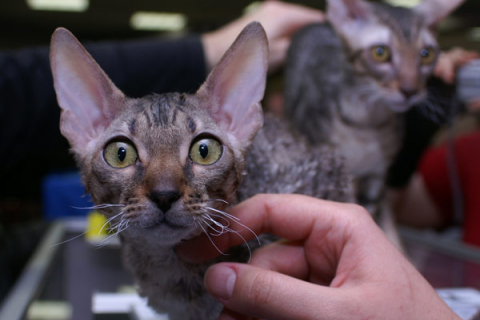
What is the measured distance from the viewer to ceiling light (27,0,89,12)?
72 cm

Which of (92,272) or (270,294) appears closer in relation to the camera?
(270,294)

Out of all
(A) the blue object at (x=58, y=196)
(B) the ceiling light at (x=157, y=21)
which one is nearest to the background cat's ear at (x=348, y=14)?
(B) the ceiling light at (x=157, y=21)

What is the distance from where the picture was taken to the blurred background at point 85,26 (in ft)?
2.21

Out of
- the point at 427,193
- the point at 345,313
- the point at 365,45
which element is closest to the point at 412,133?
the point at 365,45

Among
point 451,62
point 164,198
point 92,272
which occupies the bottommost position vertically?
point 92,272

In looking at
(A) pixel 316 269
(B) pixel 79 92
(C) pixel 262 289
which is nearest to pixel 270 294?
(C) pixel 262 289

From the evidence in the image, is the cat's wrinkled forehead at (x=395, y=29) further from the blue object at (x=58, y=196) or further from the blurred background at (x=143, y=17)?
the blue object at (x=58, y=196)

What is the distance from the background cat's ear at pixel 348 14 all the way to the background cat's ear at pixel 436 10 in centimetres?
8

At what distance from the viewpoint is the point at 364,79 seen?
0.71 m

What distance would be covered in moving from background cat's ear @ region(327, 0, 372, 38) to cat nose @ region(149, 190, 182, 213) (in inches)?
18.0

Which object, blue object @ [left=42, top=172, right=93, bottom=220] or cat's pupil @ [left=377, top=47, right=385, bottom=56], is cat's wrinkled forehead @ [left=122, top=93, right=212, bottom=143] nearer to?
cat's pupil @ [left=377, top=47, right=385, bottom=56]

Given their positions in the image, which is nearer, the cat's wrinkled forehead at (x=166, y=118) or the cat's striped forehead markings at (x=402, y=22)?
the cat's wrinkled forehead at (x=166, y=118)

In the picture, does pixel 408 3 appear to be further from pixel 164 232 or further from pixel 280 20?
pixel 164 232

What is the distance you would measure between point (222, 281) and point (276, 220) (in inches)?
3.6
